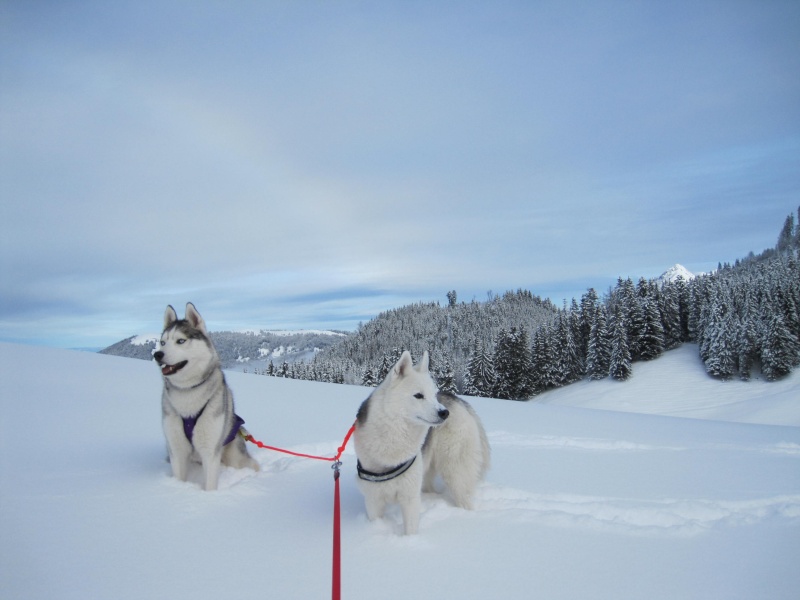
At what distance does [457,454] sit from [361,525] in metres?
1.20

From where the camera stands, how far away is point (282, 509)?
400cm

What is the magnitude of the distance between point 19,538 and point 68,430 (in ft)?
12.3

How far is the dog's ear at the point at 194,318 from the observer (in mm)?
4188

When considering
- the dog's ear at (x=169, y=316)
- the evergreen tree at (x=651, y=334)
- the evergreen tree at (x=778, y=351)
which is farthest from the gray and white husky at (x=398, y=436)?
the evergreen tree at (x=651, y=334)

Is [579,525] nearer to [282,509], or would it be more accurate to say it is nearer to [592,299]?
[282,509]

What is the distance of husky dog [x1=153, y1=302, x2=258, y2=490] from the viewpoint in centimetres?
407

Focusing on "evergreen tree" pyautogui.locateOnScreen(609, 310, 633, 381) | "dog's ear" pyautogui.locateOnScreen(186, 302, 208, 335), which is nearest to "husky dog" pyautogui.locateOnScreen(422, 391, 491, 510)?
"dog's ear" pyautogui.locateOnScreen(186, 302, 208, 335)

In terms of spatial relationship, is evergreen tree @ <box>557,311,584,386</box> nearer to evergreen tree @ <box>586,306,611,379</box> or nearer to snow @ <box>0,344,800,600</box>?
evergreen tree @ <box>586,306,611,379</box>

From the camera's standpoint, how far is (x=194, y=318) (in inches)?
167

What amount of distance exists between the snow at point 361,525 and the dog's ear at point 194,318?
5.52 feet

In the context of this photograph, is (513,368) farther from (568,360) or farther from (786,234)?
(786,234)

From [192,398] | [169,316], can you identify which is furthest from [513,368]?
[169,316]

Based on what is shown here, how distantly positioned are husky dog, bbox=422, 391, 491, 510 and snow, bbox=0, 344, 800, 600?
0.25 m

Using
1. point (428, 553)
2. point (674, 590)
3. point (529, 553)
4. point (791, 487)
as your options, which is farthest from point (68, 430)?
point (791, 487)
